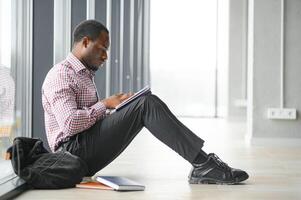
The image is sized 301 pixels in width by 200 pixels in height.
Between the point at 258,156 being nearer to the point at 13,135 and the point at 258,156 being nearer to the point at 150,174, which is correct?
the point at 150,174

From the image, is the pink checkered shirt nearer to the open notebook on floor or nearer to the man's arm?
the man's arm

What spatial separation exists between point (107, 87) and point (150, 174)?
143 inches

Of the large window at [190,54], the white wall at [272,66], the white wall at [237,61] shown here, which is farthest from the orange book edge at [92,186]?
the large window at [190,54]

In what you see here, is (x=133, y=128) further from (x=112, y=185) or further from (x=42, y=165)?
(x=42, y=165)

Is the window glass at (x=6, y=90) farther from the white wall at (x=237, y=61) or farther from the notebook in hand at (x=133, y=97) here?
the white wall at (x=237, y=61)

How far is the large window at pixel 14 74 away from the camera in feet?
Answer: 10.2

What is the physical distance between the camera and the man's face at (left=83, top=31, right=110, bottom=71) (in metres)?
3.26

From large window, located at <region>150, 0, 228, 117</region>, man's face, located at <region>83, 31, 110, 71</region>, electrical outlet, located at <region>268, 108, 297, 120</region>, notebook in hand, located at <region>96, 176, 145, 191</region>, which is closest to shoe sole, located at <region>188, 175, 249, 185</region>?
notebook in hand, located at <region>96, 176, 145, 191</region>

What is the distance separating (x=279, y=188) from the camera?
10.6ft

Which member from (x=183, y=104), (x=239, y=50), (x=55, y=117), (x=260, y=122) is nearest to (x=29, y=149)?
(x=55, y=117)

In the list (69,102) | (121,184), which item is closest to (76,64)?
(69,102)

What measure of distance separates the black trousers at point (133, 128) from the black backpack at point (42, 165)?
4.7 inches

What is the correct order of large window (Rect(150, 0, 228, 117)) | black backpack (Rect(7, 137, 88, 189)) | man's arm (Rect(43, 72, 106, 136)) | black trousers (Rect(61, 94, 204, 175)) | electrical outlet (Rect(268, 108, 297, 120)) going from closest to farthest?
black backpack (Rect(7, 137, 88, 189))
man's arm (Rect(43, 72, 106, 136))
black trousers (Rect(61, 94, 204, 175))
electrical outlet (Rect(268, 108, 297, 120))
large window (Rect(150, 0, 228, 117))

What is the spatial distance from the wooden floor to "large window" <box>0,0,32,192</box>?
1.42 ft
